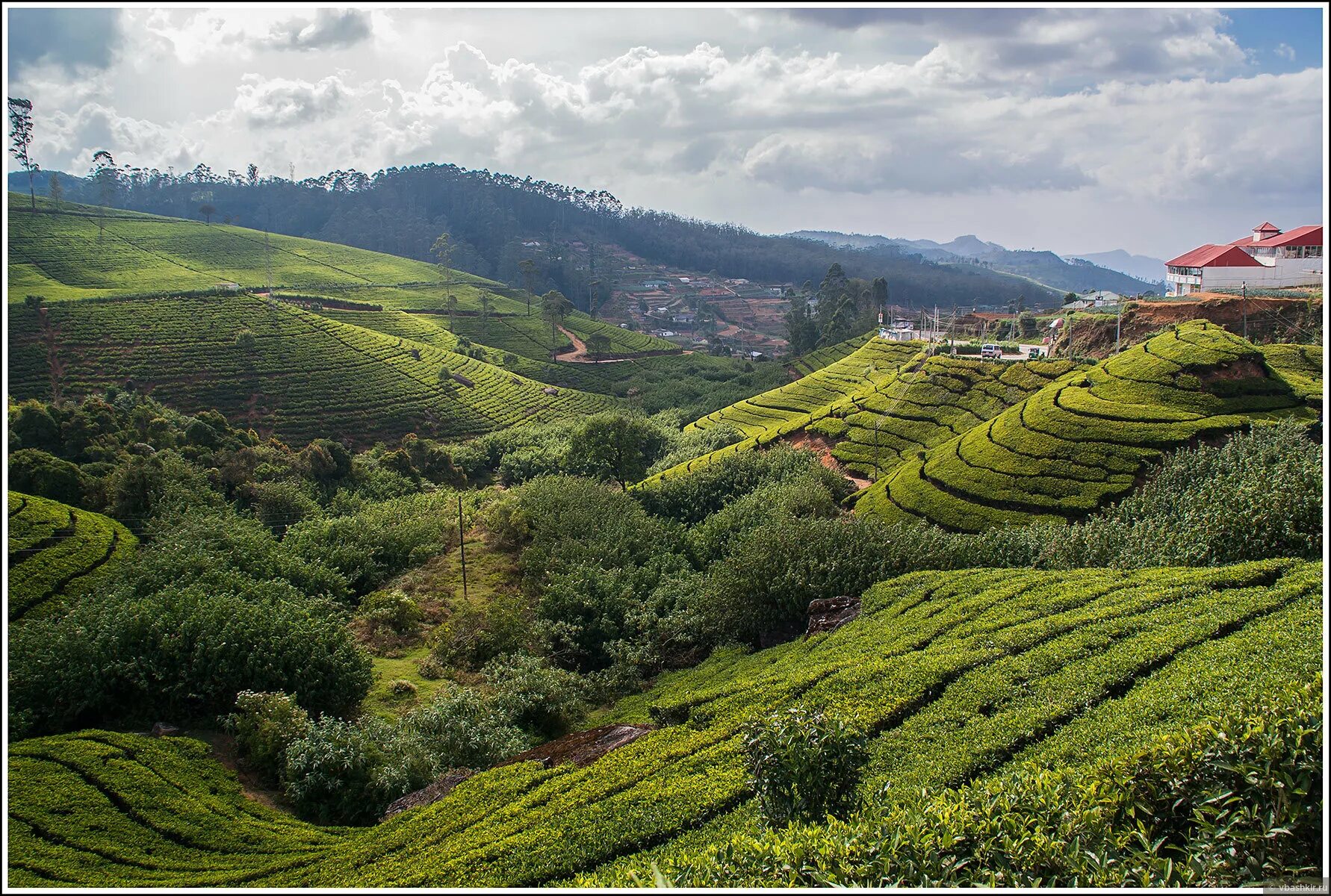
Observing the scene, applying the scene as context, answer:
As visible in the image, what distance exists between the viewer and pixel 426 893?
5922 millimetres

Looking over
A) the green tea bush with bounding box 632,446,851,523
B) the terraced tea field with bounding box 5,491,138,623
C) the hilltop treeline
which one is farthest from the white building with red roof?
the hilltop treeline

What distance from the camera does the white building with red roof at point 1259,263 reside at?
151ft

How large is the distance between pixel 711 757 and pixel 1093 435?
23.6 meters

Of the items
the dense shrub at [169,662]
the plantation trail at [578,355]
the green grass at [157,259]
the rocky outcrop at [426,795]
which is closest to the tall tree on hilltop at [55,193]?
the green grass at [157,259]

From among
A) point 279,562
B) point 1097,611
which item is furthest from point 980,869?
point 279,562

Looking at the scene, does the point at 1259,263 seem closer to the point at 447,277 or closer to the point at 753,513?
the point at 753,513

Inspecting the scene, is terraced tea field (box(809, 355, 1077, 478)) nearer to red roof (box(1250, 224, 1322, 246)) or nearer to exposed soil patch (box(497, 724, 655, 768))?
red roof (box(1250, 224, 1322, 246))

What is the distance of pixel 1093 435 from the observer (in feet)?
97.5

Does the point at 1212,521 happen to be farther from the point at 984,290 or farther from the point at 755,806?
the point at 984,290

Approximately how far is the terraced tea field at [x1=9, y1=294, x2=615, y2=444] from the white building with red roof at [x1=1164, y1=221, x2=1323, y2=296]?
50.0 m

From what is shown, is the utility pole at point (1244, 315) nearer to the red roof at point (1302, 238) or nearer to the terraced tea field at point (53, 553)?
the red roof at point (1302, 238)

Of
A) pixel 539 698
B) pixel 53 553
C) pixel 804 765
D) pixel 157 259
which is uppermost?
pixel 157 259

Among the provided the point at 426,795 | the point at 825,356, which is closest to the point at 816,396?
the point at 825,356

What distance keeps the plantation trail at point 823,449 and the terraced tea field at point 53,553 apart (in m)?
30.5
